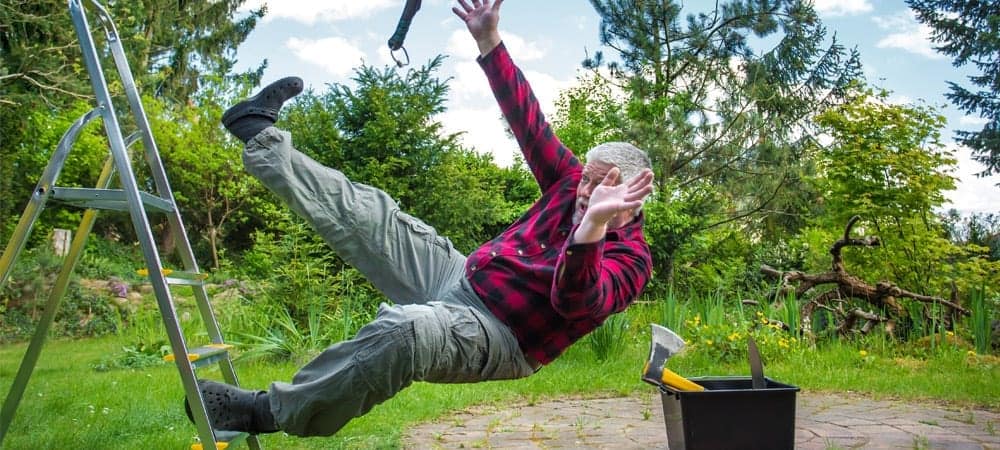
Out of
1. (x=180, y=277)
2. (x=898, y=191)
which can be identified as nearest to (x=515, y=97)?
(x=180, y=277)

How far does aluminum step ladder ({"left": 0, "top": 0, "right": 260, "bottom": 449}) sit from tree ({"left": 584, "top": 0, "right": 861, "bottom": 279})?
8.36m

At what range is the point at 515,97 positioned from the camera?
256cm

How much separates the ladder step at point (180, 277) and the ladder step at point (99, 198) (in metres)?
0.23

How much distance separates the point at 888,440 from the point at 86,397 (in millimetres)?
3962

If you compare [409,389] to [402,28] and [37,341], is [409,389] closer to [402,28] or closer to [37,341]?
[37,341]

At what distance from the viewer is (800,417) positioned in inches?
151

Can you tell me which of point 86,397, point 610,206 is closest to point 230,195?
point 86,397

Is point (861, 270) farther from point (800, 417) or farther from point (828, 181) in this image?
point (800, 417)

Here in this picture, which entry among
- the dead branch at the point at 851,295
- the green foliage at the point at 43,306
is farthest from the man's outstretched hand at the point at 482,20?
the green foliage at the point at 43,306

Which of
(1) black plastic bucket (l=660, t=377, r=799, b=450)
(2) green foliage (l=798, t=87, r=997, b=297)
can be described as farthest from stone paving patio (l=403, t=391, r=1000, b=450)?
(2) green foliage (l=798, t=87, r=997, b=297)

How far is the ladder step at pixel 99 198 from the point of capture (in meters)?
2.23

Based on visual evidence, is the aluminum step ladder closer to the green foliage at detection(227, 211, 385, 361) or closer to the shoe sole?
the shoe sole

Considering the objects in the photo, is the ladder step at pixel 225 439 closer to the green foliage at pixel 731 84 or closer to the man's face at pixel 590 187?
the man's face at pixel 590 187

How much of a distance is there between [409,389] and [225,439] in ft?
7.81
